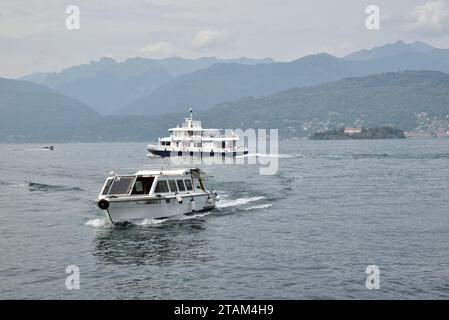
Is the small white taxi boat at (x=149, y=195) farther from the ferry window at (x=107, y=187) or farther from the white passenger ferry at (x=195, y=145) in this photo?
the white passenger ferry at (x=195, y=145)

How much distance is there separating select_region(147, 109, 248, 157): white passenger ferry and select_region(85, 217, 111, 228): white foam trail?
108594 mm

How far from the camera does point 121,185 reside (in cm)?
4762

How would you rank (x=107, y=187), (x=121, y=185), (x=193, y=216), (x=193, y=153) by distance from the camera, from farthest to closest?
1. (x=193, y=153)
2. (x=193, y=216)
3. (x=107, y=187)
4. (x=121, y=185)

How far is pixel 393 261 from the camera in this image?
34062mm

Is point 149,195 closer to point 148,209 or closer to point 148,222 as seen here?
point 148,209

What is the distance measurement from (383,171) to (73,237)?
71.5 metres

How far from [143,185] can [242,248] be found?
534 inches

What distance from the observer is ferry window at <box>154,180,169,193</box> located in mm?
48753

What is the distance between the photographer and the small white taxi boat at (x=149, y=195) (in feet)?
151

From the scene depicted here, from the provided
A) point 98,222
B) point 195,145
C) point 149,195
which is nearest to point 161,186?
point 149,195

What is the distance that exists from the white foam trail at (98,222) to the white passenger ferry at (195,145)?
108594mm

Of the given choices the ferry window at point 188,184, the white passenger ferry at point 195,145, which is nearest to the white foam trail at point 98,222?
the ferry window at point 188,184

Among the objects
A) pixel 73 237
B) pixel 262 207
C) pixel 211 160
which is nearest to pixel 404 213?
pixel 262 207

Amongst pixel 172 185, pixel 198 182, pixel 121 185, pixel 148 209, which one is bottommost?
pixel 148 209
